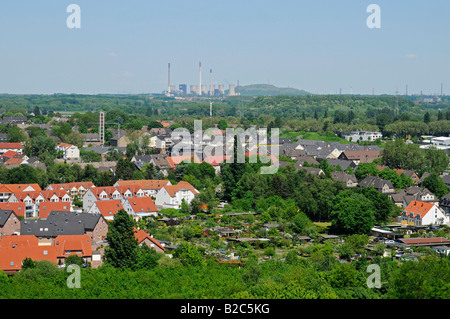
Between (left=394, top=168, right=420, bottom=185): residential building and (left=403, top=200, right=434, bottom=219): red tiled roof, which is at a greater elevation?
(left=394, top=168, right=420, bottom=185): residential building

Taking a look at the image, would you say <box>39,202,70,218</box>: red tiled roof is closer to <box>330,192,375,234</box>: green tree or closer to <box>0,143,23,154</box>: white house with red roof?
<box>330,192,375,234</box>: green tree

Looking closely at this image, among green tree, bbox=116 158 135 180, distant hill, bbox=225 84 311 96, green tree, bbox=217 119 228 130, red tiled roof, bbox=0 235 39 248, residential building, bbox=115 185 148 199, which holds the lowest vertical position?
red tiled roof, bbox=0 235 39 248

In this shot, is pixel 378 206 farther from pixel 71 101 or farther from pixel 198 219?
pixel 71 101

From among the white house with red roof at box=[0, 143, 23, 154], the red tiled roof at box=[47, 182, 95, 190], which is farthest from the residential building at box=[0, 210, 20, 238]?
the white house with red roof at box=[0, 143, 23, 154]

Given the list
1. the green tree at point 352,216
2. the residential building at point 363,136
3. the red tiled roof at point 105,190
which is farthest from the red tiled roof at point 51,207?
the residential building at point 363,136

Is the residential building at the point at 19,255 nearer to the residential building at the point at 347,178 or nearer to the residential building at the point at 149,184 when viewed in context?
the residential building at the point at 149,184

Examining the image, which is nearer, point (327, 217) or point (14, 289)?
point (14, 289)
